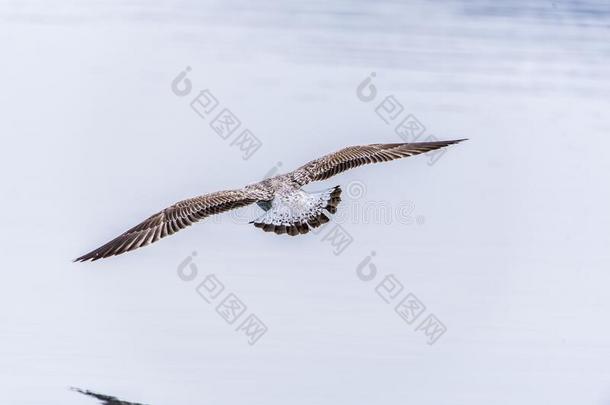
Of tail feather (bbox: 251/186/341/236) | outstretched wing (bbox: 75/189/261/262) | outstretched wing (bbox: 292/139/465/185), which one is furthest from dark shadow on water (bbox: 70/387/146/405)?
outstretched wing (bbox: 292/139/465/185)

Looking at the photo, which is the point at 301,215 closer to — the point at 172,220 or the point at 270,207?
the point at 270,207

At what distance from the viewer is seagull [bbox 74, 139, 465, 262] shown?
7.52m

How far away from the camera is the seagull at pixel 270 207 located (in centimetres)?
752

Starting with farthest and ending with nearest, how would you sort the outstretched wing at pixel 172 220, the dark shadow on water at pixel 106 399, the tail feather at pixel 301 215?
the tail feather at pixel 301 215 → the outstretched wing at pixel 172 220 → the dark shadow on water at pixel 106 399

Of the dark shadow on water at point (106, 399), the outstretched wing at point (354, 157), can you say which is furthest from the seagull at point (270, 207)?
the dark shadow on water at point (106, 399)

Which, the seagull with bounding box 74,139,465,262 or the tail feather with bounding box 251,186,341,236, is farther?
the tail feather with bounding box 251,186,341,236

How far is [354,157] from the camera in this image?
8547 mm

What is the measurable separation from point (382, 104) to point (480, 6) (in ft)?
13.6

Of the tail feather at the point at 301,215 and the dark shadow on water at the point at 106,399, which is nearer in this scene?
the dark shadow on water at the point at 106,399

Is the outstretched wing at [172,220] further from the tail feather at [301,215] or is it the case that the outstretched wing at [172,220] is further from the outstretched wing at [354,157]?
the outstretched wing at [354,157]

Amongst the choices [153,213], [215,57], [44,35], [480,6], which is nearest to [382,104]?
[215,57]

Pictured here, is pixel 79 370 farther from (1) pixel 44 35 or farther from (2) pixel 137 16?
(2) pixel 137 16

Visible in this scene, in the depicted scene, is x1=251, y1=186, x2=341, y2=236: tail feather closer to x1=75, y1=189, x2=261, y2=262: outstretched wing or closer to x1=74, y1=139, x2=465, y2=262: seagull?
x1=74, y1=139, x2=465, y2=262: seagull

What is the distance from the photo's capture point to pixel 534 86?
448 inches
